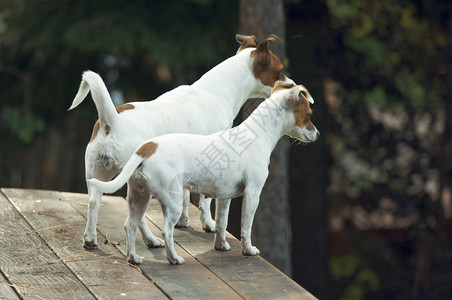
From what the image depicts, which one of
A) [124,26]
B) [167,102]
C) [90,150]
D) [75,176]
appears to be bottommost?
[75,176]

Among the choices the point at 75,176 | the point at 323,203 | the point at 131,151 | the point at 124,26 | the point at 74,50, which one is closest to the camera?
the point at 131,151

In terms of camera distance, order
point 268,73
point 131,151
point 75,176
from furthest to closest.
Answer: point 75,176 → point 268,73 → point 131,151

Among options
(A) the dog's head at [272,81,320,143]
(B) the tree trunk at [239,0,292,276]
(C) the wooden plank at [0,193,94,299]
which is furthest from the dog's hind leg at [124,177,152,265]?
(B) the tree trunk at [239,0,292,276]

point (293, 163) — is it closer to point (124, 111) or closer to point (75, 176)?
point (75, 176)

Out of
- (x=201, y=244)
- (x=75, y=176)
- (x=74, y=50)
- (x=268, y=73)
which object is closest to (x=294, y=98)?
(x=268, y=73)

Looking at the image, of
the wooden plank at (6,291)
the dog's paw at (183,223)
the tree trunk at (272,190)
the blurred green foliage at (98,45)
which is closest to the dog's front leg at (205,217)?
the dog's paw at (183,223)

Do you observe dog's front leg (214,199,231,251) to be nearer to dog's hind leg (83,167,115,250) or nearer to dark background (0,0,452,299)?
dog's hind leg (83,167,115,250)

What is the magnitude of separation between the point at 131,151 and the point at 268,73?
1.32 m

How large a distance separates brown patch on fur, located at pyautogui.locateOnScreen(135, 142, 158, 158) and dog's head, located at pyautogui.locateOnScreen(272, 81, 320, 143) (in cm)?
92

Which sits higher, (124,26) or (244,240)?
(124,26)

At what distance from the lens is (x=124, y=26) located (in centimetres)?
754

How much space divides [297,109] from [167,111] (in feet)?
2.69

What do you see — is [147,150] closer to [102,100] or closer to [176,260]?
[102,100]

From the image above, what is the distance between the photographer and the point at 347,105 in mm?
8680
